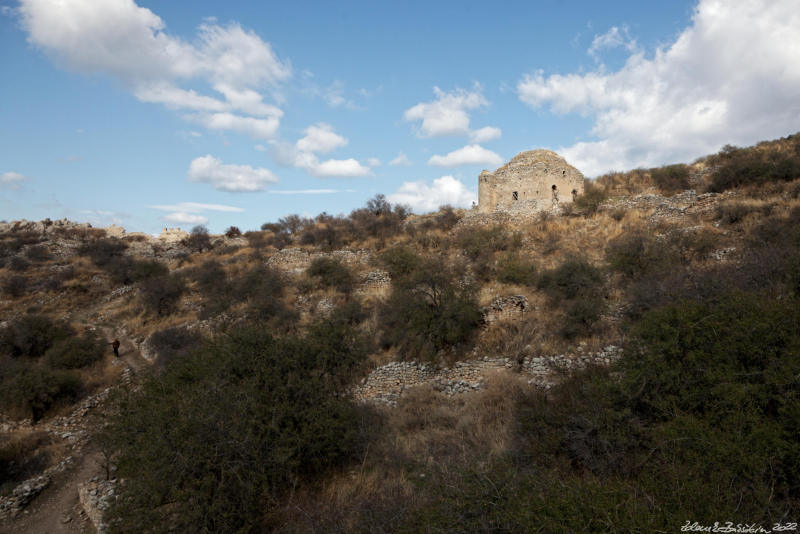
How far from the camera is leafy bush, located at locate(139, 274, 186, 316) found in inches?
662

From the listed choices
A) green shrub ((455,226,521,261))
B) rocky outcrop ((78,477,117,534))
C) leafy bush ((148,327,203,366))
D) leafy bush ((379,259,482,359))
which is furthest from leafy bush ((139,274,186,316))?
green shrub ((455,226,521,261))

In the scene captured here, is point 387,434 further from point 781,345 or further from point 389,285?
point 389,285

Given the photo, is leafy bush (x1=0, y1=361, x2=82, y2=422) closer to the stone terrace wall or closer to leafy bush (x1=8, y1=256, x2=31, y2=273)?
the stone terrace wall

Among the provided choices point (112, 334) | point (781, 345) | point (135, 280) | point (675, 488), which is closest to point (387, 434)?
point (675, 488)

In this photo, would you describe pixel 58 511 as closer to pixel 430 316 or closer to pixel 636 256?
pixel 430 316

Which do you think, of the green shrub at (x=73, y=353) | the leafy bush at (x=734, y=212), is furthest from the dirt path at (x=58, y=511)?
the leafy bush at (x=734, y=212)

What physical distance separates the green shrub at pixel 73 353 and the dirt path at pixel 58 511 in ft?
20.0

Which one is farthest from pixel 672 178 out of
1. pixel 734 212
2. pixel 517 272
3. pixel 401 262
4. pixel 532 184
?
pixel 401 262

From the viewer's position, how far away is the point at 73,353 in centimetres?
1262

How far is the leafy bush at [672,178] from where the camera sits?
18641mm

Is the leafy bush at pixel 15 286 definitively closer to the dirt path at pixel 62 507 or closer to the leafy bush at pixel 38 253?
the leafy bush at pixel 38 253

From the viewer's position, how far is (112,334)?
15.8 metres

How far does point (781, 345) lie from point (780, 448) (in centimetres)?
195

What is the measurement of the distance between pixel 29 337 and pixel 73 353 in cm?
246
